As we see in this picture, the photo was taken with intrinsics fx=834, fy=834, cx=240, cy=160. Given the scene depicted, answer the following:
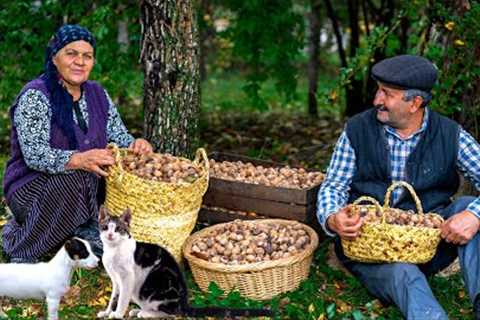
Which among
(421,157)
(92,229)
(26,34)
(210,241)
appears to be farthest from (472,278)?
(26,34)

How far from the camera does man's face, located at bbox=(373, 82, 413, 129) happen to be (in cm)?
454

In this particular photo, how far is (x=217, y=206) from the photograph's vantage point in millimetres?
5332

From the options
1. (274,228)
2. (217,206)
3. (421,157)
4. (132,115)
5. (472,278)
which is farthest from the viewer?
(132,115)

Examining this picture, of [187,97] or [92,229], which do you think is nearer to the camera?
[92,229]

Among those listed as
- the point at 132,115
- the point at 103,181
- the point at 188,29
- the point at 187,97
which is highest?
the point at 188,29

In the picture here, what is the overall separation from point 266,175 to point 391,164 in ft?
3.40

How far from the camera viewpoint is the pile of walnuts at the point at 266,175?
5320 mm

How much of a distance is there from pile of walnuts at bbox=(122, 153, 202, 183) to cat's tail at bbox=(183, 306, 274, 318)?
0.80m

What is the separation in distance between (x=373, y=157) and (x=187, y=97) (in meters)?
1.50

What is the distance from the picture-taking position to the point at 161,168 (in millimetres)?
4770

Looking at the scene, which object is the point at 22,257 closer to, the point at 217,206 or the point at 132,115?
the point at 217,206

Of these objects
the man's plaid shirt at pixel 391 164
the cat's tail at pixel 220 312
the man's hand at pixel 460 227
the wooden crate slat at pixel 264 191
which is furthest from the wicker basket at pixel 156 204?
the man's hand at pixel 460 227

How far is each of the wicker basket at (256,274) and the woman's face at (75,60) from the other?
46.9 inches

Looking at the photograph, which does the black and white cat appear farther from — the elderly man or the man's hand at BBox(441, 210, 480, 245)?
the man's hand at BBox(441, 210, 480, 245)
